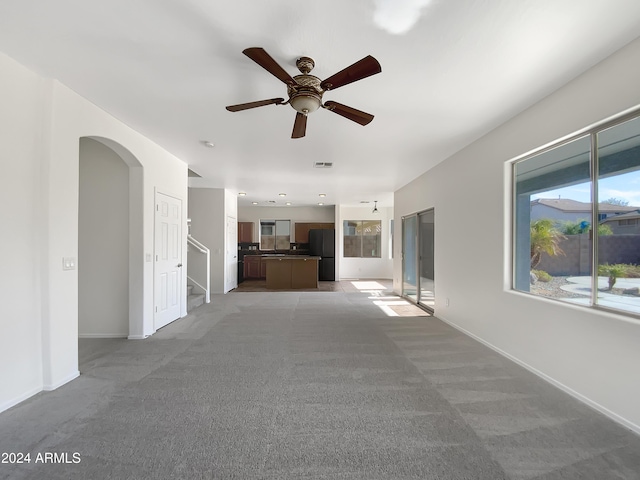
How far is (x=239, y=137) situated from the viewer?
3.72 metres

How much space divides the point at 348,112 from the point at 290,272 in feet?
20.4

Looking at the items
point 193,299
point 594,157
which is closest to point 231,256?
point 193,299

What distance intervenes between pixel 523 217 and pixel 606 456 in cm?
218

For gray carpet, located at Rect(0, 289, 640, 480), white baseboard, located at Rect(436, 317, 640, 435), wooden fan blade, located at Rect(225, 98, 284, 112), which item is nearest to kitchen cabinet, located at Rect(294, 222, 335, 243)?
gray carpet, located at Rect(0, 289, 640, 480)

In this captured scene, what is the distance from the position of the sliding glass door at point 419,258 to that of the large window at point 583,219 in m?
2.26

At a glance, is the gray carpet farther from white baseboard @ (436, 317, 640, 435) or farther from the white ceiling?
the white ceiling

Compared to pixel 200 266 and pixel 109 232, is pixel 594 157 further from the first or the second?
pixel 200 266

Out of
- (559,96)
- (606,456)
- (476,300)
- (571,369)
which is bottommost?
(606,456)

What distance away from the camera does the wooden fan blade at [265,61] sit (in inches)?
68.7

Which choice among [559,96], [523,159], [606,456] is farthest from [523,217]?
[606,456]

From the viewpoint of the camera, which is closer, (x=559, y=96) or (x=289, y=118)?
(x=559, y=96)

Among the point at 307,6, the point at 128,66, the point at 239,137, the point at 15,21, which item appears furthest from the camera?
the point at 239,137

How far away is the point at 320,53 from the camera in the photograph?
6.84 ft

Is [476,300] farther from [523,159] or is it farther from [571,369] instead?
[523,159]
